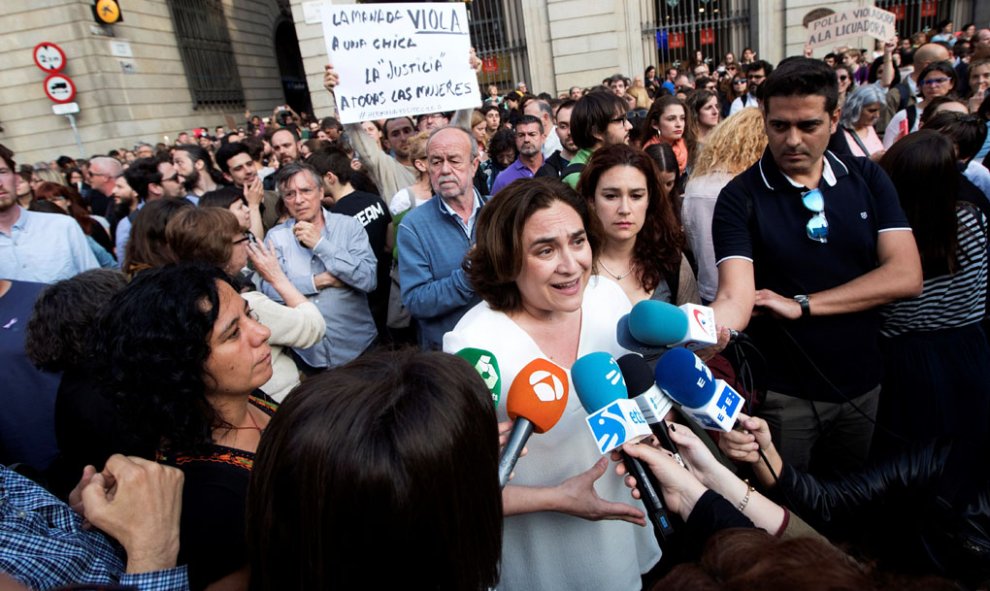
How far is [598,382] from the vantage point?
4.82 feet

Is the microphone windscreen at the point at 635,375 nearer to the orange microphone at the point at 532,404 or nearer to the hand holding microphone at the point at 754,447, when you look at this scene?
the orange microphone at the point at 532,404

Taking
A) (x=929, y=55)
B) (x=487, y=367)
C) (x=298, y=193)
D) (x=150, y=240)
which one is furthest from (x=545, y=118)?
(x=487, y=367)

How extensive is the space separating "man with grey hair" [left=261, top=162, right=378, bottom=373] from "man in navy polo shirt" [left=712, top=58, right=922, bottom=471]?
2.18 metres

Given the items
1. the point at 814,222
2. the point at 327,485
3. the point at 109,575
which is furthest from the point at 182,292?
the point at 814,222

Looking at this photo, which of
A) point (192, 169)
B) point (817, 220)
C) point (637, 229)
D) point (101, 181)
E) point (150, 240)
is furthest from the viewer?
point (101, 181)

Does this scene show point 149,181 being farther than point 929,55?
No

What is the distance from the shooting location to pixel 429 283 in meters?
2.86

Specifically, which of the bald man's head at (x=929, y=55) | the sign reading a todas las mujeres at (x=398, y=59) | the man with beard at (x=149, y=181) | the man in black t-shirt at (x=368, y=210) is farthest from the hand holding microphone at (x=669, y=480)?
the bald man's head at (x=929, y=55)

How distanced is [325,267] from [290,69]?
31962 mm

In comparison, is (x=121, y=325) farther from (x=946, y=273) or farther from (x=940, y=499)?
(x=946, y=273)

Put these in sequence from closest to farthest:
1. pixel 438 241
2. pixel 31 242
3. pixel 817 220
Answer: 1. pixel 817 220
2. pixel 438 241
3. pixel 31 242

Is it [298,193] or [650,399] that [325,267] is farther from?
[650,399]

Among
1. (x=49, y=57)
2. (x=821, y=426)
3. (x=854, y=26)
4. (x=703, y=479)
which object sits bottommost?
(x=821, y=426)

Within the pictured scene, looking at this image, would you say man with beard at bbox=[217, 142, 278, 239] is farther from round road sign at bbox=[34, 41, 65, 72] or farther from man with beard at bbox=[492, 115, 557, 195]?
round road sign at bbox=[34, 41, 65, 72]
